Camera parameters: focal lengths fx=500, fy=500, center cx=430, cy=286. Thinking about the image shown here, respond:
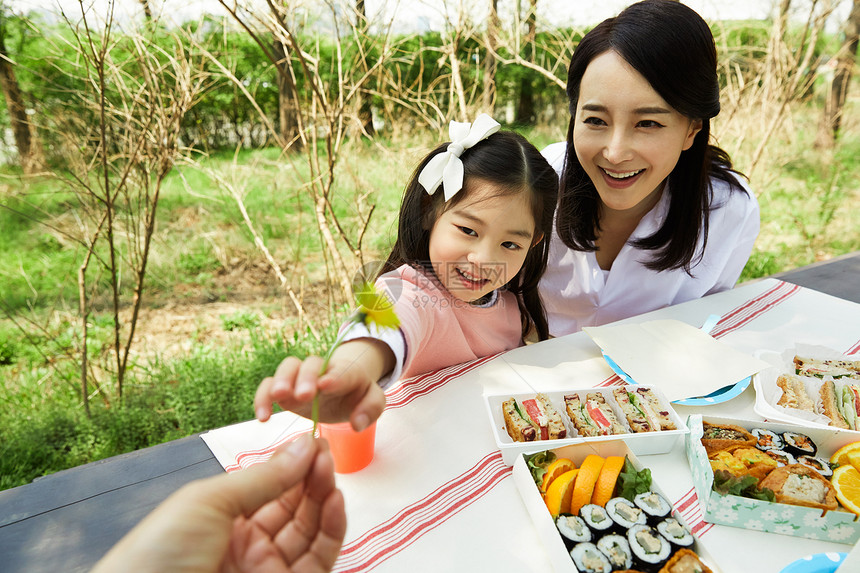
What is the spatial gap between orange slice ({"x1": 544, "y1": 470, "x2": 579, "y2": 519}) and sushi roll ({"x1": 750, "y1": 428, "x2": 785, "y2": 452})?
1.27 ft

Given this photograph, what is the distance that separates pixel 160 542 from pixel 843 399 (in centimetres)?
127

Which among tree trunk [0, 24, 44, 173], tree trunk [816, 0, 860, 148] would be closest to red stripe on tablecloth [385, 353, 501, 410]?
tree trunk [0, 24, 44, 173]

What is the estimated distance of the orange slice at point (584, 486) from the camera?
29.6 inches

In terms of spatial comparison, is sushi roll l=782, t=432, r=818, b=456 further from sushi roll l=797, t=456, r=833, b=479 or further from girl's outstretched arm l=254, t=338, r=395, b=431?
girl's outstretched arm l=254, t=338, r=395, b=431

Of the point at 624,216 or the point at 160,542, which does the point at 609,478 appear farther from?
the point at 624,216

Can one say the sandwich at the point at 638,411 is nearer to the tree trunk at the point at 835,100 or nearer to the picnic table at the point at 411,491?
the picnic table at the point at 411,491

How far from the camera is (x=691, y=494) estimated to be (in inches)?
34.0

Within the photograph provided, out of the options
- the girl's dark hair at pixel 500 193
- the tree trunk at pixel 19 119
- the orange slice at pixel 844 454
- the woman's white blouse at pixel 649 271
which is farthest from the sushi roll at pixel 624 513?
the tree trunk at pixel 19 119

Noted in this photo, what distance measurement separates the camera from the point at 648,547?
2.27ft

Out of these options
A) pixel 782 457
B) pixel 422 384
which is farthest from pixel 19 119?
pixel 782 457

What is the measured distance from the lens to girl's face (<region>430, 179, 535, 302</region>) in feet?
3.69

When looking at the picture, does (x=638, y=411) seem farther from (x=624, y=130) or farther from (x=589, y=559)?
(x=624, y=130)

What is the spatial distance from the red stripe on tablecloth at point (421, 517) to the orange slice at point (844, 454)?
1.93 feet

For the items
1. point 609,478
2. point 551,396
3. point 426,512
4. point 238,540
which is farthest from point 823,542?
point 238,540
